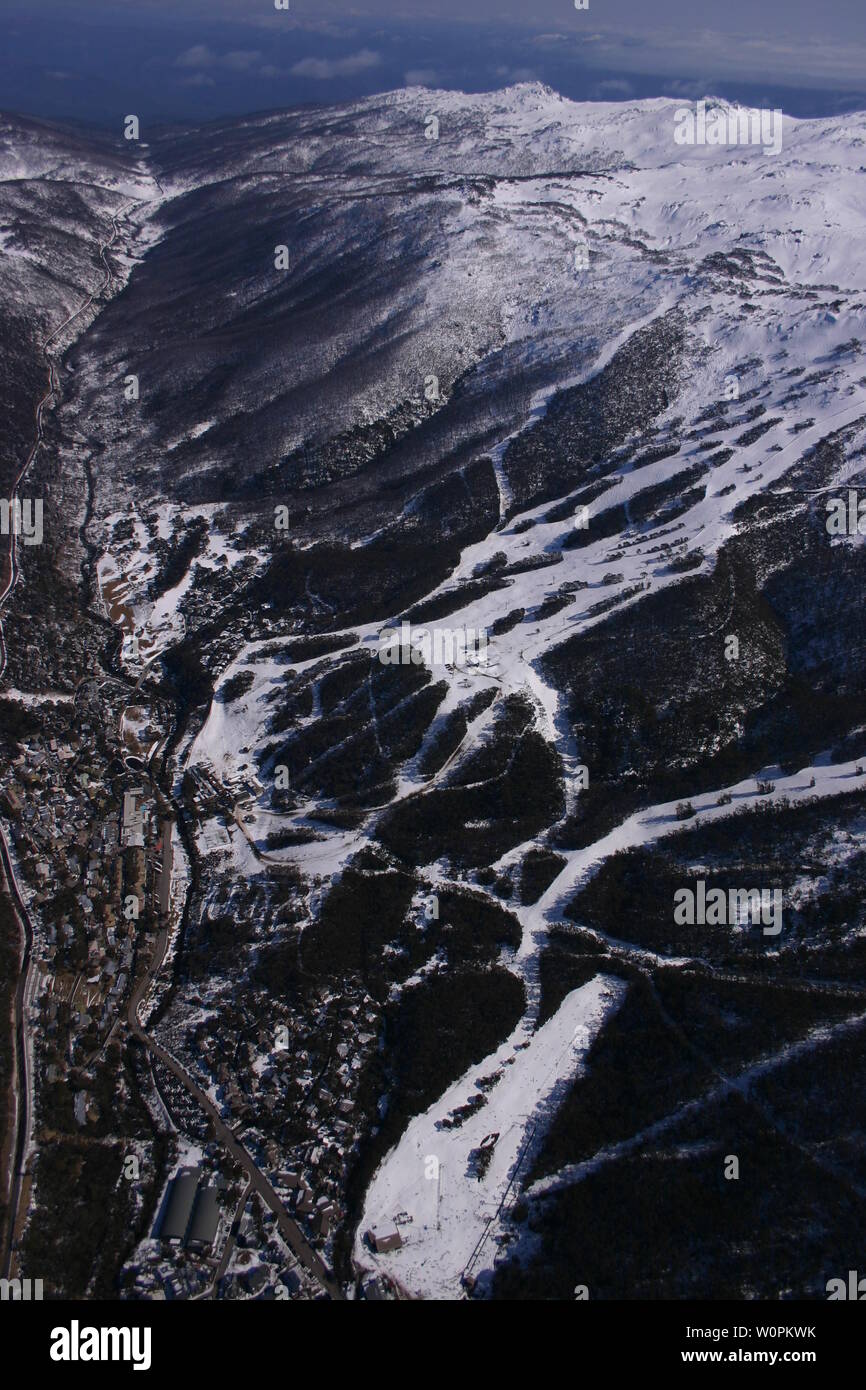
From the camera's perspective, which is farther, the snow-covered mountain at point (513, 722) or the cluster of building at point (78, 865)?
the cluster of building at point (78, 865)

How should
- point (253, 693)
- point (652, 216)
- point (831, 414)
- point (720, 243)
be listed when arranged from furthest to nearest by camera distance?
point (652, 216)
point (720, 243)
point (831, 414)
point (253, 693)

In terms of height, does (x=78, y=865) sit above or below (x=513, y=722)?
below

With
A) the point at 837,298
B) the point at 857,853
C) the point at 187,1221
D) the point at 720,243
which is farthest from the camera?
the point at 720,243

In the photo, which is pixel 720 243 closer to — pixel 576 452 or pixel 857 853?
pixel 576 452

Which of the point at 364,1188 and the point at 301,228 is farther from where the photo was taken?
the point at 301,228

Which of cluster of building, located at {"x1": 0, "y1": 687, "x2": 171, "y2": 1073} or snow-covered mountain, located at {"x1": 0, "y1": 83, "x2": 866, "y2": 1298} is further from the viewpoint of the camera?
cluster of building, located at {"x1": 0, "y1": 687, "x2": 171, "y2": 1073}

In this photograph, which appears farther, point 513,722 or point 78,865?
point 513,722

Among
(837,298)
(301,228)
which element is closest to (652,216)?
(837,298)

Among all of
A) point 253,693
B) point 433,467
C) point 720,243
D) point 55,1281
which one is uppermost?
point 720,243

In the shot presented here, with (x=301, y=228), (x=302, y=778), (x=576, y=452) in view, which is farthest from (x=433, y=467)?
(x=301, y=228)

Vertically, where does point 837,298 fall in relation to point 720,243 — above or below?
below
